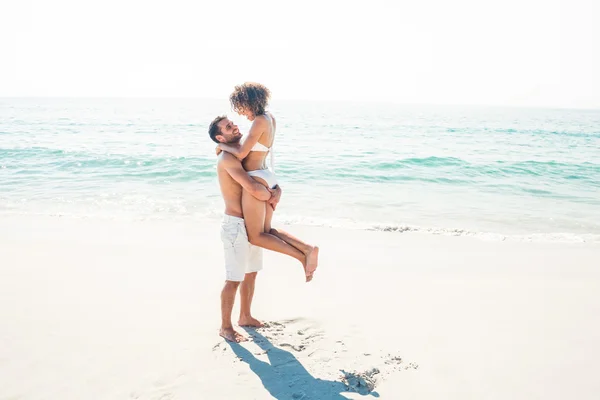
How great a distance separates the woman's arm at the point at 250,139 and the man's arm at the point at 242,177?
Answer: 0.19 feet

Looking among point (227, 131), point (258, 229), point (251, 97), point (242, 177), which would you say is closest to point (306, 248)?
point (258, 229)

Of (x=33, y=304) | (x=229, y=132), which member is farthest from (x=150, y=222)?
(x=229, y=132)

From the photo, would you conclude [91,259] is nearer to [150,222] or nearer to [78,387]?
[150,222]

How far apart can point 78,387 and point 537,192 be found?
12.7 metres

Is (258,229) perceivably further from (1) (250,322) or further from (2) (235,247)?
(1) (250,322)

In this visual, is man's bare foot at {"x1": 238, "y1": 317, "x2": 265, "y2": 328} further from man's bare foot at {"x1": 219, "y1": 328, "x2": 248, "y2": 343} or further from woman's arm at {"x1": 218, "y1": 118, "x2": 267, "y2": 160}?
woman's arm at {"x1": 218, "y1": 118, "x2": 267, "y2": 160}

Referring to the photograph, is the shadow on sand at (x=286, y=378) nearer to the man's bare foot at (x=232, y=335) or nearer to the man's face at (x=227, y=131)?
the man's bare foot at (x=232, y=335)

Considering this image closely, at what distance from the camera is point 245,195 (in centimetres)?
370

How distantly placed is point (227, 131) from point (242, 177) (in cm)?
44

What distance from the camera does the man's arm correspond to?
141 inches

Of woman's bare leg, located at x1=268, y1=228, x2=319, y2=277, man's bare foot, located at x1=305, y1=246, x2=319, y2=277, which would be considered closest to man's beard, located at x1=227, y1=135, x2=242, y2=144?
woman's bare leg, located at x1=268, y1=228, x2=319, y2=277

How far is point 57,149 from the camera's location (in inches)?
727

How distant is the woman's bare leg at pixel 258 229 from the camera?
370 cm

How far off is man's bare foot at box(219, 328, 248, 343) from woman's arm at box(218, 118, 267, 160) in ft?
4.78
